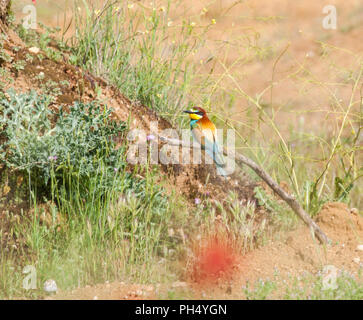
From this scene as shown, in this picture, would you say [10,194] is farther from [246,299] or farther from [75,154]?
[246,299]

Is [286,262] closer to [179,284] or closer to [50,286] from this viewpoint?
[179,284]

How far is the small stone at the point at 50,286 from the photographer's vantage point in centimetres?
318

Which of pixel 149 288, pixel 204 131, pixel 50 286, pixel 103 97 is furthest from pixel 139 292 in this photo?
pixel 103 97

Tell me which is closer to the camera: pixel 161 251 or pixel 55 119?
pixel 161 251

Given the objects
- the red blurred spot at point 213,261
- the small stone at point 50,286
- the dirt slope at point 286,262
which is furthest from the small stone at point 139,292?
the small stone at point 50,286

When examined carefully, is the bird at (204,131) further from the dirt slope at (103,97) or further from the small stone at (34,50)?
the small stone at (34,50)

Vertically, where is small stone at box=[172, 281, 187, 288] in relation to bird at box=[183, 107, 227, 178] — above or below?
below

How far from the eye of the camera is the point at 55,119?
3988 millimetres

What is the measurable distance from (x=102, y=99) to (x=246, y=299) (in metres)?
1.90

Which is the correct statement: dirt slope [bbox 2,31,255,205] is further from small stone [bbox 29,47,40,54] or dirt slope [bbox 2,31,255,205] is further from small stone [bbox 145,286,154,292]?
small stone [bbox 145,286,154,292]

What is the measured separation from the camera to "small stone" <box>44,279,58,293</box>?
125 inches

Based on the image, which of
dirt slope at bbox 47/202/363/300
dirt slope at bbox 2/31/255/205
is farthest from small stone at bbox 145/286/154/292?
dirt slope at bbox 2/31/255/205
